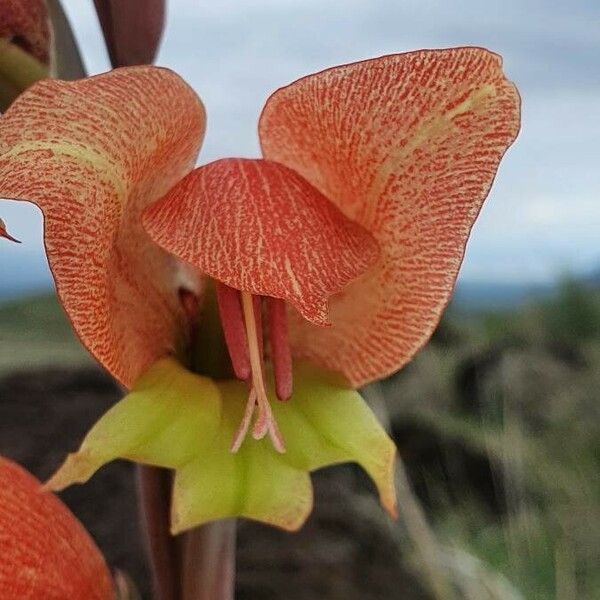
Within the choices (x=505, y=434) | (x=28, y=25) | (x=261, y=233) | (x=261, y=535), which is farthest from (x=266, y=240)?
(x=505, y=434)

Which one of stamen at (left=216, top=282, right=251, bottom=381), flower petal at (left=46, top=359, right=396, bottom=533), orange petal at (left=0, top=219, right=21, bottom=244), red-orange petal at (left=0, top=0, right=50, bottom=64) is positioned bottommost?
flower petal at (left=46, top=359, right=396, bottom=533)

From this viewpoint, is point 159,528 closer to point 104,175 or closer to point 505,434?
point 104,175

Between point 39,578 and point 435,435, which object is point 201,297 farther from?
point 435,435

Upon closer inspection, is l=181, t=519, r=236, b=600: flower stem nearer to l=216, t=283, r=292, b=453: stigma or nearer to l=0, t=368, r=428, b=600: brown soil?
l=216, t=283, r=292, b=453: stigma

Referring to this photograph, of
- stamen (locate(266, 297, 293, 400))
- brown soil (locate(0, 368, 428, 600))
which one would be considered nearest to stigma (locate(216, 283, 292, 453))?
stamen (locate(266, 297, 293, 400))

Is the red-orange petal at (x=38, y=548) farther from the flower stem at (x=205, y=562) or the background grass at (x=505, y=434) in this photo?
the background grass at (x=505, y=434)

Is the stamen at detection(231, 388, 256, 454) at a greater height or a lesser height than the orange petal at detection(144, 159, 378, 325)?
lesser

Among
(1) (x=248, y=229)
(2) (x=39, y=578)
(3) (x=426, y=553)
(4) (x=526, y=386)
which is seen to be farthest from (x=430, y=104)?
(4) (x=526, y=386)

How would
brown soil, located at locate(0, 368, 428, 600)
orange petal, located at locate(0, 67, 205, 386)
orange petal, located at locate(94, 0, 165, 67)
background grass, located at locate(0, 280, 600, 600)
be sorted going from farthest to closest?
background grass, located at locate(0, 280, 600, 600)
brown soil, located at locate(0, 368, 428, 600)
orange petal, located at locate(94, 0, 165, 67)
orange petal, located at locate(0, 67, 205, 386)
